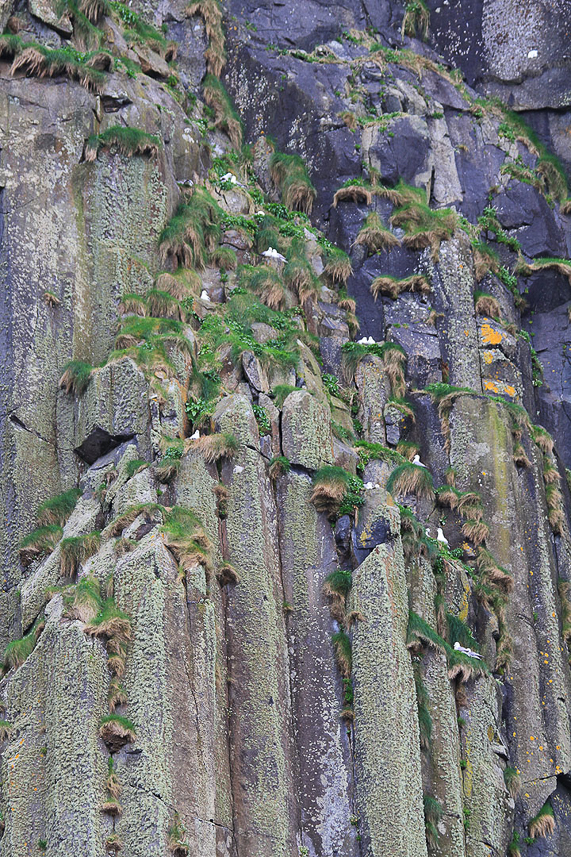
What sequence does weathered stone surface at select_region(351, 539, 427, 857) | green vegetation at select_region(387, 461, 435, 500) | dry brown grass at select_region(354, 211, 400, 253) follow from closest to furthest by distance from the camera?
weathered stone surface at select_region(351, 539, 427, 857) < green vegetation at select_region(387, 461, 435, 500) < dry brown grass at select_region(354, 211, 400, 253)

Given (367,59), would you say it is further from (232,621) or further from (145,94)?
(232,621)

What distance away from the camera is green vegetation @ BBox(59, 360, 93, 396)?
3156cm

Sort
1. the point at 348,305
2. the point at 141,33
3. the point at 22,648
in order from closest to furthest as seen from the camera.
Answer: the point at 22,648 < the point at 348,305 < the point at 141,33

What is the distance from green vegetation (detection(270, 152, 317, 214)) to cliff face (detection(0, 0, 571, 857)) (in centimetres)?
9

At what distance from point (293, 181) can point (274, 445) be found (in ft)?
41.7

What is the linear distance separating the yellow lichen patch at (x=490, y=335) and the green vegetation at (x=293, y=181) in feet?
20.1

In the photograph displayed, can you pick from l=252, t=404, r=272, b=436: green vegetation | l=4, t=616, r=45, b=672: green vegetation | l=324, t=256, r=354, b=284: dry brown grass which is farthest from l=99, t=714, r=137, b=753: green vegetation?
l=324, t=256, r=354, b=284: dry brown grass

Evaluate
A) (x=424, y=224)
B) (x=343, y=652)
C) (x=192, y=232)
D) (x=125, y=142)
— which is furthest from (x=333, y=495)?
(x=424, y=224)

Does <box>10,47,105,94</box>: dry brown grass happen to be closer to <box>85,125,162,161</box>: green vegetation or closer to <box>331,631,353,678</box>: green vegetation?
<box>85,125,162,161</box>: green vegetation

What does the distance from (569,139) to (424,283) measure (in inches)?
427

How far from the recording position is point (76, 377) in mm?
31656

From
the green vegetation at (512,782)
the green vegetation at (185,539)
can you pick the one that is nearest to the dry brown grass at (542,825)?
the green vegetation at (512,782)

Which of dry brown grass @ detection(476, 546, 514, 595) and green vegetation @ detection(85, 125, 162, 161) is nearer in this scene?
dry brown grass @ detection(476, 546, 514, 595)

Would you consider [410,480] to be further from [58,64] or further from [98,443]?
[58,64]
